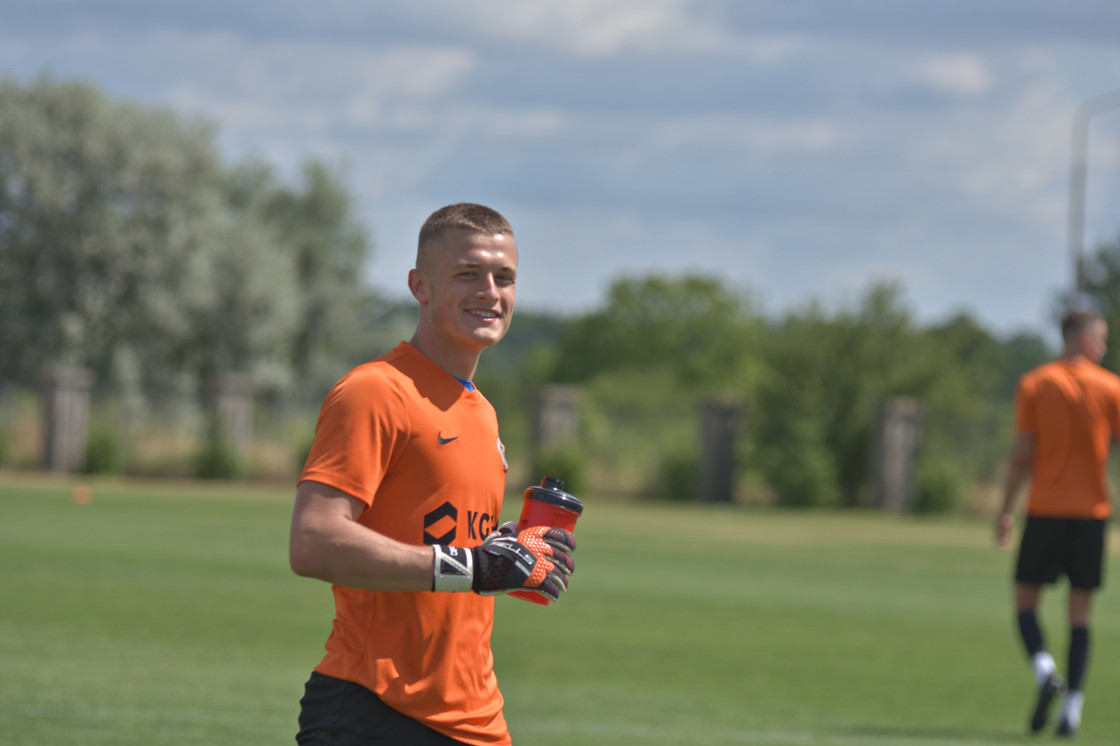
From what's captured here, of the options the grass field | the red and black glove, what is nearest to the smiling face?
the red and black glove

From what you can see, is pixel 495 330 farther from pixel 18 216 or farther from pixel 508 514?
pixel 18 216

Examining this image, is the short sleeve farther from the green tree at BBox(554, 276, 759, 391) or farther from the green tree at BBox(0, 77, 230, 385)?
the green tree at BBox(554, 276, 759, 391)

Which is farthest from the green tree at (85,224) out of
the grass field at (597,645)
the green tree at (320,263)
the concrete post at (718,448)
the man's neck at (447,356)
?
the man's neck at (447,356)

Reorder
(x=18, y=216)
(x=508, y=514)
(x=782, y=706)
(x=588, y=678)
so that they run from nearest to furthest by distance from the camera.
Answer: (x=782, y=706)
(x=588, y=678)
(x=508, y=514)
(x=18, y=216)

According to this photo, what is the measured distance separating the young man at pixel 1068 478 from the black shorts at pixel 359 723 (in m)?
6.51

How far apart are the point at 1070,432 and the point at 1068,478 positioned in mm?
309

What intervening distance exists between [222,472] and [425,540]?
33.9 metres

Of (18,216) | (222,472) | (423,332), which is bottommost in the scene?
(222,472)

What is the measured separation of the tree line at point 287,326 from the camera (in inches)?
1483

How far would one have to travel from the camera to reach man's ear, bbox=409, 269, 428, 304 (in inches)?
149

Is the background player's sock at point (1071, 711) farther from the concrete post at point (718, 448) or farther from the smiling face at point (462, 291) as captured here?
the concrete post at point (718, 448)

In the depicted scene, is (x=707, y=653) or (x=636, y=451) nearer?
(x=707, y=653)

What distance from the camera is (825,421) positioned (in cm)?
3803

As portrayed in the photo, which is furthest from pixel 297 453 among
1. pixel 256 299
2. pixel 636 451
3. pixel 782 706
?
pixel 782 706
